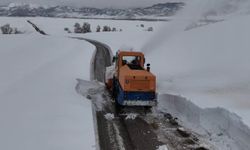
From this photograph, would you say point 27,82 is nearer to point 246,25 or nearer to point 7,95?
point 7,95

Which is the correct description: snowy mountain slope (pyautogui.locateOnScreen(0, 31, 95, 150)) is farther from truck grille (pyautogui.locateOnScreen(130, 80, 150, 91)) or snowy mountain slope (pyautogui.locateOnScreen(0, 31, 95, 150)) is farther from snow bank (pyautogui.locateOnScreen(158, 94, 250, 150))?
snow bank (pyautogui.locateOnScreen(158, 94, 250, 150))

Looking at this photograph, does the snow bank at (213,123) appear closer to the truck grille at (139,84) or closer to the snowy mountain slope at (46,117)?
the truck grille at (139,84)

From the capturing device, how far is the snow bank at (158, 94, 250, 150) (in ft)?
36.3

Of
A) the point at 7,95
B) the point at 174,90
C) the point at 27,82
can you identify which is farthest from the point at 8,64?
the point at 174,90

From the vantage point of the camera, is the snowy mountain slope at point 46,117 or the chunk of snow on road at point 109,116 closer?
the snowy mountain slope at point 46,117

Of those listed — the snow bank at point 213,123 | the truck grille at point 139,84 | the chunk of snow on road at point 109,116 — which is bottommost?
the chunk of snow on road at point 109,116

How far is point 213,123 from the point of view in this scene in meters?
13.1

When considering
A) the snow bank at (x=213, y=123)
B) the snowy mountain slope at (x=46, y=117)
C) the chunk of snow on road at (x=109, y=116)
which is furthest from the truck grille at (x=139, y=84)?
the snowy mountain slope at (x=46, y=117)

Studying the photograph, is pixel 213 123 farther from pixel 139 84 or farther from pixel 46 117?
pixel 46 117

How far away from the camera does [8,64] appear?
34469 millimetres

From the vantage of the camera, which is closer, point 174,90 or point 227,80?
point 174,90

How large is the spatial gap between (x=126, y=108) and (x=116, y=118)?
1.66 m

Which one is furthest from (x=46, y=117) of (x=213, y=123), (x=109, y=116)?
(x=213, y=123)

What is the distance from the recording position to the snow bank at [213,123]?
436 inches
